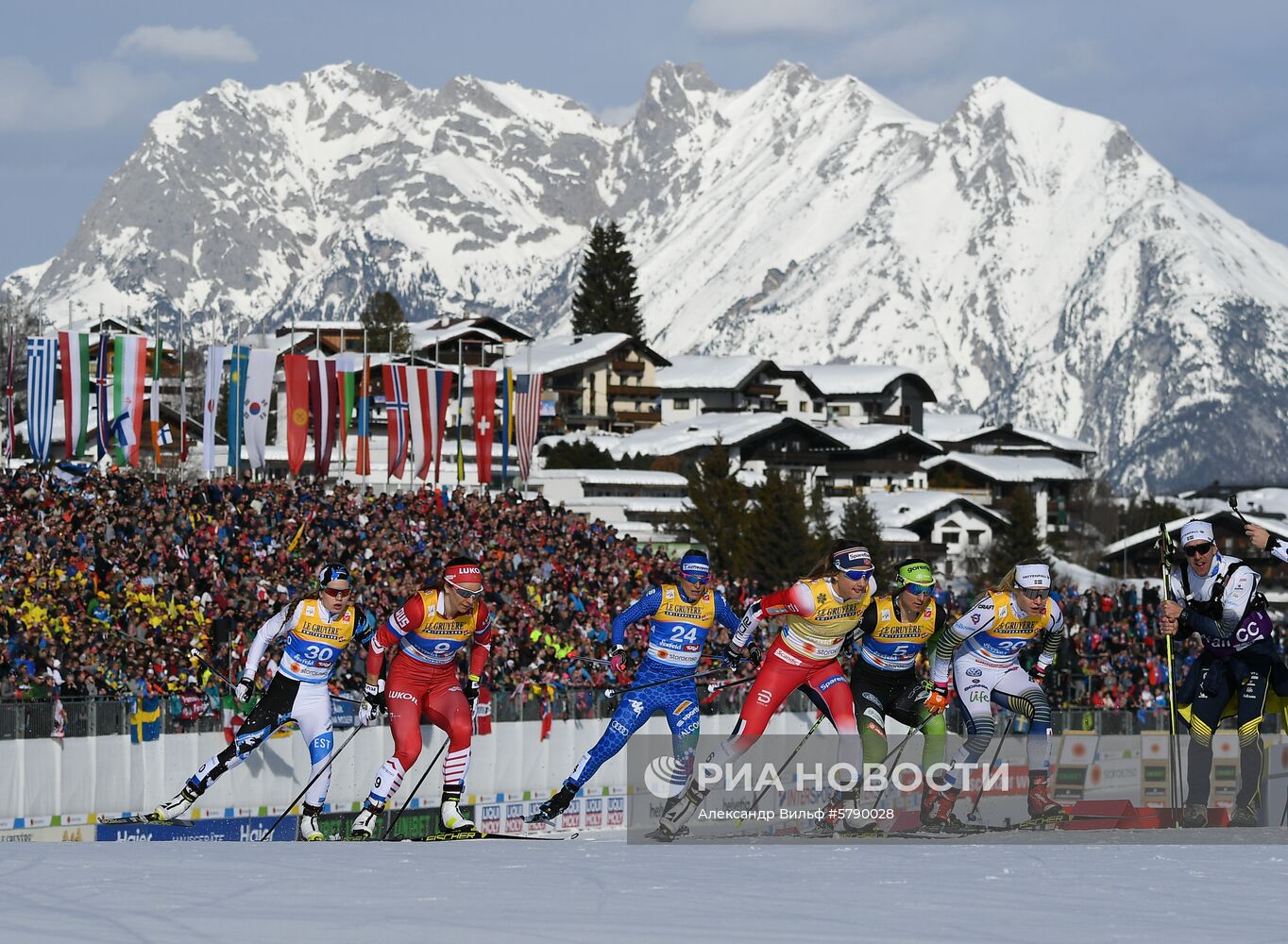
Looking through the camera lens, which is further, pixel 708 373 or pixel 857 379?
pixel 857 379

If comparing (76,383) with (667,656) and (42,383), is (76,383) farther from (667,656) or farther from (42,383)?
(667,656)

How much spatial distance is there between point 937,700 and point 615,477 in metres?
68.4

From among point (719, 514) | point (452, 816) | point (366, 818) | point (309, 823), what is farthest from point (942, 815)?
point (719, 514)

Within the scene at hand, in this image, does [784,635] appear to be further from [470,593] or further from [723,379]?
[723,379]

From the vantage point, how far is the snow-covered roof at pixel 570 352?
116m

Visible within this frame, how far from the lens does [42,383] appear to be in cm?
4097

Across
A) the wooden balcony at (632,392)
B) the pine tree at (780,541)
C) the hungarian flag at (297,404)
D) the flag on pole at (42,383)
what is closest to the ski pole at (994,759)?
the flag on pole at (42,383)

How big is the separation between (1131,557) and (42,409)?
64197mm

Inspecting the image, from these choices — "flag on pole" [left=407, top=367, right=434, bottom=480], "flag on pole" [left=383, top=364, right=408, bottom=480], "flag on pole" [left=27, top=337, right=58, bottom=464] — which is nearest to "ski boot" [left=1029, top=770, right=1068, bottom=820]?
"flag on pole" [left=27, top=337, right=58, bottom=464]

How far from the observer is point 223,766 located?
1691 cm

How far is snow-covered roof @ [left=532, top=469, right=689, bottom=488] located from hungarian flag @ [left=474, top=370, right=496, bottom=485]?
26.2 metres

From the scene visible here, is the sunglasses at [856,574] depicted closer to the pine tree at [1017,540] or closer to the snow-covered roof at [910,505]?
the pine tree at [1017,540]

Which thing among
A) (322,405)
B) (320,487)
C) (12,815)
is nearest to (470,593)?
(12,815)

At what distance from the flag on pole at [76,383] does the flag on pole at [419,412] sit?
876 cm
